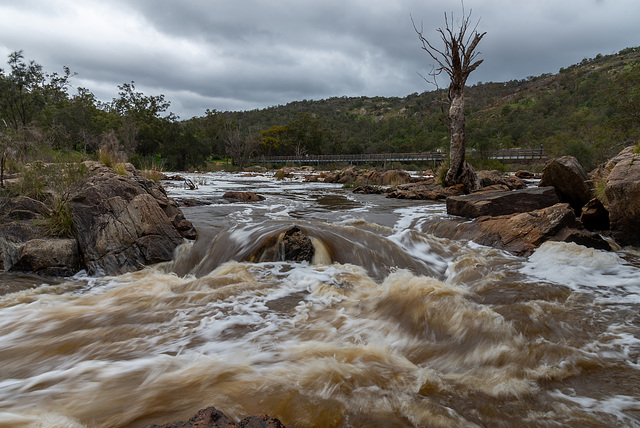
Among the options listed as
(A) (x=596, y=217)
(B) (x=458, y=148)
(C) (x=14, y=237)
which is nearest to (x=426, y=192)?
(B) (x=458, y=148)

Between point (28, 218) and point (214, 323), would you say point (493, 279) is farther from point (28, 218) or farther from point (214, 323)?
point (28, 218)

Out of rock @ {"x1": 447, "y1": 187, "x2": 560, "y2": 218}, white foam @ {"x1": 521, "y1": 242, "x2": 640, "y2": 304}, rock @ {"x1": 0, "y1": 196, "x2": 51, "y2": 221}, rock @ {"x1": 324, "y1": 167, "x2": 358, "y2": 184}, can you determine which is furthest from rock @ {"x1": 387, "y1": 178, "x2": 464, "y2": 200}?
rock @ {"x1": 0, "y1": 196, "x2": 51, "y2": 221}

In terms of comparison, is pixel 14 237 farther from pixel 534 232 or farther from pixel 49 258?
pixel 534 232

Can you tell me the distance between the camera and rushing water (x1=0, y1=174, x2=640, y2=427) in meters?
2.26

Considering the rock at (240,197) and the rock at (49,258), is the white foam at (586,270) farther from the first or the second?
the rock at (240,197)

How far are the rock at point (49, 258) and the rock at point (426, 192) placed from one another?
38.0 ft

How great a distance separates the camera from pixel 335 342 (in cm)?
325

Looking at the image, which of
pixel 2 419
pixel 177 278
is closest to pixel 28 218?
pixel 177 278

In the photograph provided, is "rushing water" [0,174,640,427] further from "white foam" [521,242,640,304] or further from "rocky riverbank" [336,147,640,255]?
"rocky riverbank" [336,147,640,255]

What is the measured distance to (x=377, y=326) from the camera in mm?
3629

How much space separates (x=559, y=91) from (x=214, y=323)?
291ft

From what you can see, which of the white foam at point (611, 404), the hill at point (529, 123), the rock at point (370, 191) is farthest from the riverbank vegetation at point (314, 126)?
the white foam at point (611, 404)

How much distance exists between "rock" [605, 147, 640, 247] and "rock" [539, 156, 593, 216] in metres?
1.90

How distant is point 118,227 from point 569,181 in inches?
401
